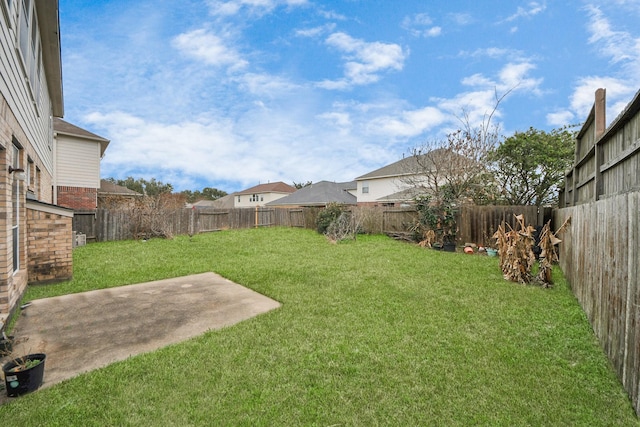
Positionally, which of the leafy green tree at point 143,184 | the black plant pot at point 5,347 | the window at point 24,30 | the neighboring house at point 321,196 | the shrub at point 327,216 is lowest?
the black plant pot at point 5,347

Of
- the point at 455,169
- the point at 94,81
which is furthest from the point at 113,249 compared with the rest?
the point at 455,169

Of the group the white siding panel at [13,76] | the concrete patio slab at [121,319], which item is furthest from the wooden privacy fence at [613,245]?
the white siding panel at [13,76]

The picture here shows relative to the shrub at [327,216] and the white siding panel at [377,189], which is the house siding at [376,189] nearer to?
the white siding panel at [377,189]

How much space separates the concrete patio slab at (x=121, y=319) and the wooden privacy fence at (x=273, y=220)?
826 cm

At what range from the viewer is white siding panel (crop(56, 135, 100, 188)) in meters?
15.7

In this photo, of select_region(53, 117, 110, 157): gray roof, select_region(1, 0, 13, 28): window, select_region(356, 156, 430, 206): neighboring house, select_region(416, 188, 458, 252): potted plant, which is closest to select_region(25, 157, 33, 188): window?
select_region(1, 0, 13, 28): window

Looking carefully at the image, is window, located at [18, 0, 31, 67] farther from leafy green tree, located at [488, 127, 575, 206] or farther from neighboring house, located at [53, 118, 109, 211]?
leafy green tree, located at [488, 127, 575, 206]

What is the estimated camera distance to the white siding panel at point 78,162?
15656mm

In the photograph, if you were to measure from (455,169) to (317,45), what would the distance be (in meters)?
7.92

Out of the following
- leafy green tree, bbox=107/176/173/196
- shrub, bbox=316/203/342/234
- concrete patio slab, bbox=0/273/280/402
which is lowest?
concrete patio slab, bbox=0/273/280/402

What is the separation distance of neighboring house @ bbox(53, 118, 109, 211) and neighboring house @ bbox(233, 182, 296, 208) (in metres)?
24.7

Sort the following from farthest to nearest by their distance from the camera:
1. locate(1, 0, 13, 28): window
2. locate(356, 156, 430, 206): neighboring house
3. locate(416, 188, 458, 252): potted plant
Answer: locate(356, 156, 430, 206): neighboring house → locate(416, 188, 458, 252): potted plant → locate(1, 0, 13, 28): window

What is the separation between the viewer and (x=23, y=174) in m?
4.76

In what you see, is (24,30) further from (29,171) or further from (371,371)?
(371,371)
